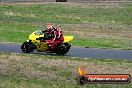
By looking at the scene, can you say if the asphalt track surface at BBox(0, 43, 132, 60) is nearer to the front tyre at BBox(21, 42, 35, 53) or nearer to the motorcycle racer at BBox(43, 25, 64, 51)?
the front tyre at BBox(21, 42, 35, 53)

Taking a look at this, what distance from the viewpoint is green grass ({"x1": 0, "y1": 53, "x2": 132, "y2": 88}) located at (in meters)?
17.3

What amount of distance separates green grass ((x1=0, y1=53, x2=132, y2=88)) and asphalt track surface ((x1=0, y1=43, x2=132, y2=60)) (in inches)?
75.5

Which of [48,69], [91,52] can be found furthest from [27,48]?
[48,69]

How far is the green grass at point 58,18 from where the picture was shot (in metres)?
37.3

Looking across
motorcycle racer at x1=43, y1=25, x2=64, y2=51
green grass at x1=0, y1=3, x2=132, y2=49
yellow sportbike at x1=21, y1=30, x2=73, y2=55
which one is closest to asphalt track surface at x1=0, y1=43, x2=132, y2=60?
yellow sportbike at x1=21, y1=30, x2=73, y2=55

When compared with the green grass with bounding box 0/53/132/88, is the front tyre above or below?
below

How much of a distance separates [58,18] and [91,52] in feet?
84.0

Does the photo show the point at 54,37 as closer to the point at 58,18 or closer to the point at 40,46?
the point at 40,46

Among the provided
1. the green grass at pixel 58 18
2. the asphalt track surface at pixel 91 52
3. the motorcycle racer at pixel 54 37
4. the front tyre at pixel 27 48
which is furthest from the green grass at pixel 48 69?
the green grass at pixel 58 18

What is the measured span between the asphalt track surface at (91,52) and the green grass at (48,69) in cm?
192

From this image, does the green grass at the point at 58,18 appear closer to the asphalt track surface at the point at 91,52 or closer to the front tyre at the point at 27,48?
the asphalt track surface at the point at 91,52

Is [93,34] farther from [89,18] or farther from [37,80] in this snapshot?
[37,80]

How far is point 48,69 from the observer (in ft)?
65.6

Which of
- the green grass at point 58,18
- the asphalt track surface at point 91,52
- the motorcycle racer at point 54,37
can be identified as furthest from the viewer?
the green grass at point 58,18
